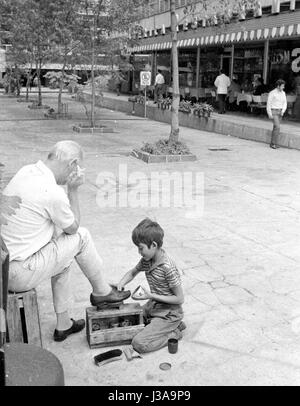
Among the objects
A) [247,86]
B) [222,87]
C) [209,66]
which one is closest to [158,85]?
[209,66]

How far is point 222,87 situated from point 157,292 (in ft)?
57.4

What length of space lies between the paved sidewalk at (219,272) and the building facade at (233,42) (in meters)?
4.71

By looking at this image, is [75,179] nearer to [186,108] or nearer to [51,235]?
[51,235]

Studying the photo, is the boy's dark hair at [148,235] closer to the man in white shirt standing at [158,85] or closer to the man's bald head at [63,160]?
the man's bald head at [63,160]

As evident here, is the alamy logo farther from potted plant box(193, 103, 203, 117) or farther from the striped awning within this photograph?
potted plant box(193, 103, 203, 117)

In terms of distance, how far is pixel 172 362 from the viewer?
3568 millimetres

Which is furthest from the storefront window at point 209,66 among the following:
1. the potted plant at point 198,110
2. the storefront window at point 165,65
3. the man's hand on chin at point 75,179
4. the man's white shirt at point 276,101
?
the man's hand on chin at point 75,179

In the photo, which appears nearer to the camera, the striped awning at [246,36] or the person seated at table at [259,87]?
the striped awning at [246,36]

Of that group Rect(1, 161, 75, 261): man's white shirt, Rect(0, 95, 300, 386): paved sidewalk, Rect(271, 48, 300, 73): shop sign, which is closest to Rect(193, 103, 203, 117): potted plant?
Rect(271, 48, 300, 73): shop sign

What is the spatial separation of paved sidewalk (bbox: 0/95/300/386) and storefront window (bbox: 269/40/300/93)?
7671mm

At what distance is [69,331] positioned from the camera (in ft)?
12.8

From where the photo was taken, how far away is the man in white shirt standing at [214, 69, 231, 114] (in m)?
20.3

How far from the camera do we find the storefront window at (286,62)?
18109 millimetres
